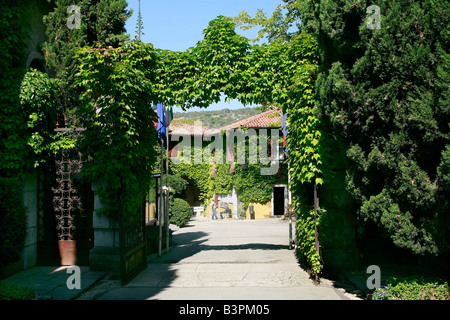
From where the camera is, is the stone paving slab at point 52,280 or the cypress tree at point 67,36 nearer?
the stone paving slab at point 52,280

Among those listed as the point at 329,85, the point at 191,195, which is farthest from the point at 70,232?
the point at 191,195

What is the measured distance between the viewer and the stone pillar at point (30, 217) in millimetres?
8312

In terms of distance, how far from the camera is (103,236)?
816 centimetres

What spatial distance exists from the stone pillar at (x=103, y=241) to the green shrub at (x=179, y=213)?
42.3 feet

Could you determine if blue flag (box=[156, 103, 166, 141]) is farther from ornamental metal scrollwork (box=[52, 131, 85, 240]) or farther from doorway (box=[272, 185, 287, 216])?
doorway (box=[272, 185, 287, 216])

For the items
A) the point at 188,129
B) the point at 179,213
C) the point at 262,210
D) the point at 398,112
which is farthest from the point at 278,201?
the point at 398,112

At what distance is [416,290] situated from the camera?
17.1 ft

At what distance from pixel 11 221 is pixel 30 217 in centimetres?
87

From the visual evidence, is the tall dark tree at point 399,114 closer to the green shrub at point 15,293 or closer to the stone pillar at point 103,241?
the stone pillar at point 103,241

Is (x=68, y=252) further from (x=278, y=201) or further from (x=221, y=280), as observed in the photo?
(x=278, y=201)

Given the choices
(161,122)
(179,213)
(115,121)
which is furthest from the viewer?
(179,213)

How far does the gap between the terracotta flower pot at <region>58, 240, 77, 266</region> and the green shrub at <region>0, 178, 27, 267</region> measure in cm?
92

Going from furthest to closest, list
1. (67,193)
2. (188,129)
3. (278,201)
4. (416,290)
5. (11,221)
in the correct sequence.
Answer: (188,129) < (278,201) < (67,193) < (11,221) < (416,290)

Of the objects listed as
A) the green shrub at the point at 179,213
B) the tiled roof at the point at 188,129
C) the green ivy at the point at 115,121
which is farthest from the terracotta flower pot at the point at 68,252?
the tiled roof at the point at 188,129
